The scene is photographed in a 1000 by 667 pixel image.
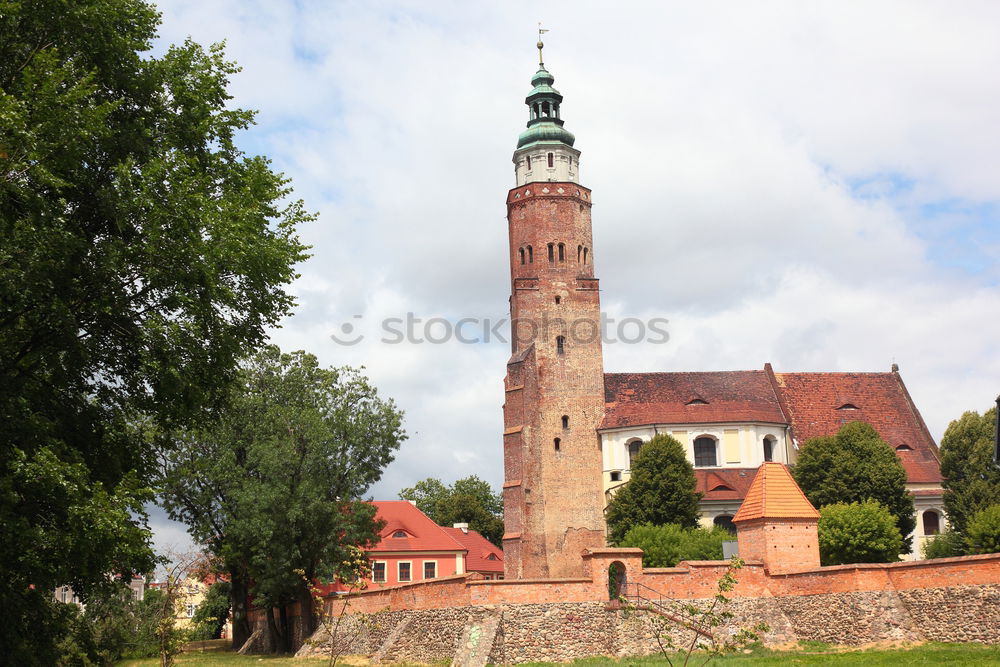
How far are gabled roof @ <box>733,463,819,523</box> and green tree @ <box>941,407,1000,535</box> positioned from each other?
1583cm

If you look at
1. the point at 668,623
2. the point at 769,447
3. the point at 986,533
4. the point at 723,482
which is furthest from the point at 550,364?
the point at 668,623

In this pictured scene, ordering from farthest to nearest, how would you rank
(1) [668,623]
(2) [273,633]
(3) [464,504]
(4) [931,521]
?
(3) [464,504] → (4) [931,521] → (2) [273,633] → (1) [668,623]

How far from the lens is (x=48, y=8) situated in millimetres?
14727

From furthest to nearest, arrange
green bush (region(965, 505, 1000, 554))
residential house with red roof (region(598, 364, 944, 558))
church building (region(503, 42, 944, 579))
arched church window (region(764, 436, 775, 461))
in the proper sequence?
1. arched church window (region(764, 436, 775, 461))
2. residential house with red roof (region(598, 364, 944, 558))
3. church building (region(503, 42, 944, 579))
4. green bush (region(965, 505, 1000, 554))

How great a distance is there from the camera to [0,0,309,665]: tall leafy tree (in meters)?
13.1

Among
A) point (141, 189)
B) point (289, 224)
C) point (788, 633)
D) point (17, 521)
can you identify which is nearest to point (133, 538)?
point (17, 521)

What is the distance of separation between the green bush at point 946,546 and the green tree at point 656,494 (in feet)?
33.5

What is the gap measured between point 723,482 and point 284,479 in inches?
873

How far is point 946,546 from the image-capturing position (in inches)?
1622

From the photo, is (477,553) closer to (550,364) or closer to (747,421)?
(550,364)

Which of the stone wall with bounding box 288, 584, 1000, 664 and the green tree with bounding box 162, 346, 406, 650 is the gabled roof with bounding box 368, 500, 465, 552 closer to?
the green tree with bounding box 162, 346, 406, 650

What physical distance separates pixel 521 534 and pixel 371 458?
30.9 ft

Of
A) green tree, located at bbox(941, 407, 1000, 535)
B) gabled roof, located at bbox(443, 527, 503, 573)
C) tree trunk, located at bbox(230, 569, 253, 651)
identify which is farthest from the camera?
gabled roof, located at bbox(443, 527, 503, 573)

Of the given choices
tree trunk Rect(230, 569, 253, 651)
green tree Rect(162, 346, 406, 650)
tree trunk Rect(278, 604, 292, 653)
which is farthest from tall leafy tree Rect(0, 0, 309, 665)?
tree trunk Rect(230, 569, 253, 651)
